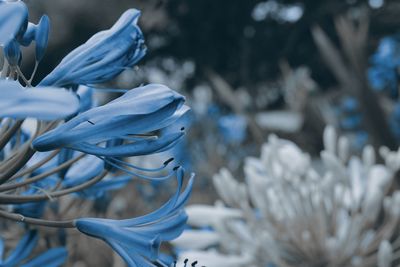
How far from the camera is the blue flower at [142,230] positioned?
0.45 meters

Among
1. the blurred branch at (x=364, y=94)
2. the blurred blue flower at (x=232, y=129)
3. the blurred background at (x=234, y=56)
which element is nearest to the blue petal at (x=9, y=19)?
the blurred branch at (x=364, y=94)

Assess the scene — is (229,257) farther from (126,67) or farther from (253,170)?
(126,67)

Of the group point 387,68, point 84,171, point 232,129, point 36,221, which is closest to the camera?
point 36,221

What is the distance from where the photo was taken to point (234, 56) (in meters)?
2.98

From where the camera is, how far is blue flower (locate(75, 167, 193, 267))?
1.47 ft

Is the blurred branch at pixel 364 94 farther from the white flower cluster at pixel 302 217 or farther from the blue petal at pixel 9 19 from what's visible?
the blue petal at pixel 9 19

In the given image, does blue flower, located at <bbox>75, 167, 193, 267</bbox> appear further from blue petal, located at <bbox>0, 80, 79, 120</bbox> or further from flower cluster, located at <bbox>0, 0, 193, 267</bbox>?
blue petal, located at <bbox>0, 80, 79, 120</bbox>

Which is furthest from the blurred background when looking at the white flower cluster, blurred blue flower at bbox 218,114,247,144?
the white flower cluster

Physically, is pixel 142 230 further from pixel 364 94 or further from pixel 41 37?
pixel 364 94

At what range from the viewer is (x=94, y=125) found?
1.36ft

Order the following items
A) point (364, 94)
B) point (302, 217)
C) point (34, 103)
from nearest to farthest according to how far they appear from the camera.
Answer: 1. point (34, 103)
2. point (302, 217)
3. point (364, 94)

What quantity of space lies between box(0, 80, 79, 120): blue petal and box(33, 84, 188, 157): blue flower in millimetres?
87

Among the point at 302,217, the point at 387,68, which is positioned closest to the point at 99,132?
the point at 302,217

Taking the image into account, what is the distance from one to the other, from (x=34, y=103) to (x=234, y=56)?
2.69 metres
